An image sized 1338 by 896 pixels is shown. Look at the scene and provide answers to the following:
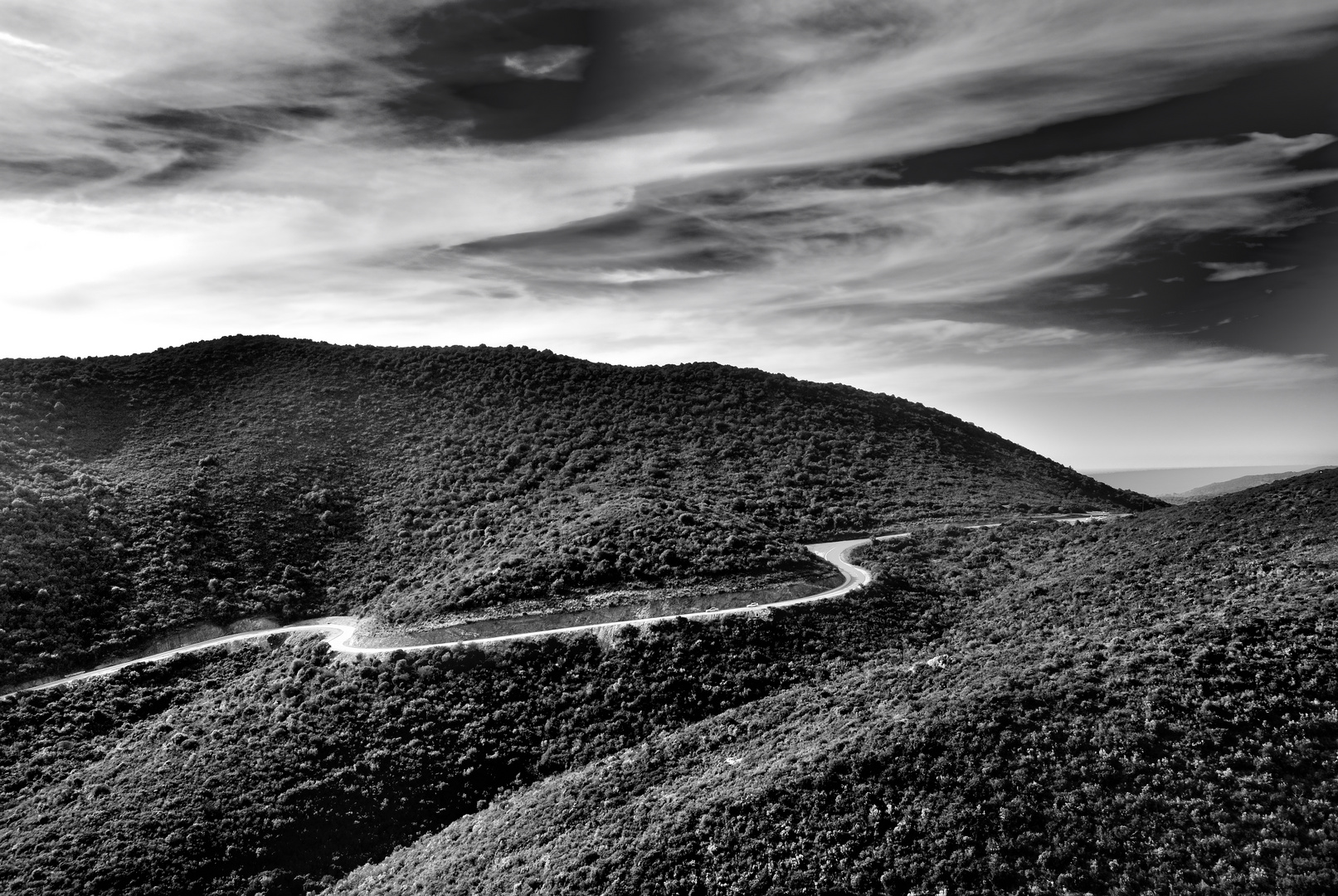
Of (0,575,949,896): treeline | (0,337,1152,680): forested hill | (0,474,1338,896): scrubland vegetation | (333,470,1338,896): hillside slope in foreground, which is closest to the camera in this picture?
(333,470,1338,896): hillside slope in foreground

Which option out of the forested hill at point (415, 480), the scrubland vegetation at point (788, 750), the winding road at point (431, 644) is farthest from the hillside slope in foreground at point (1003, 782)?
the forested hill at point (415, 480)

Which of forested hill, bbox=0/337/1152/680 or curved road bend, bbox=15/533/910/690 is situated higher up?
forested hill, bbox=0/337/1152/680

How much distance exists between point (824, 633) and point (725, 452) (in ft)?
103

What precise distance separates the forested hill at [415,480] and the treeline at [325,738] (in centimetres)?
494

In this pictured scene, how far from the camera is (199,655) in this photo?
111 ft

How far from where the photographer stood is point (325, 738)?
2534 centimetres

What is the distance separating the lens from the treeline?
21.1m

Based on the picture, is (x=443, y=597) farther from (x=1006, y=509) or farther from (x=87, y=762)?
(x=1006, y=509)

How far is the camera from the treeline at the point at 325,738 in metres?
21.1

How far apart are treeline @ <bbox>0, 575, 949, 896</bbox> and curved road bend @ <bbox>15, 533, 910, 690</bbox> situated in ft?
2.91

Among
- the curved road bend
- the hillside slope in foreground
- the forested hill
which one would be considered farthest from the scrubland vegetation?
the forested hill

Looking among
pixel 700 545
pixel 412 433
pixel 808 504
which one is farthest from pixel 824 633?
pixel 412 433

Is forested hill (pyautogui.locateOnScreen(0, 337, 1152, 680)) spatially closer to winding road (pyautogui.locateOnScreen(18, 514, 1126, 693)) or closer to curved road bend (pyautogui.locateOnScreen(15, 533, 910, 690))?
winding road (pyautogui.locateOnScreen(18, 514, 1126, 693))

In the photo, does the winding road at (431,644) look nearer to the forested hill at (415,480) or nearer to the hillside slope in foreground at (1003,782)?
the forested hill at (415,480)
